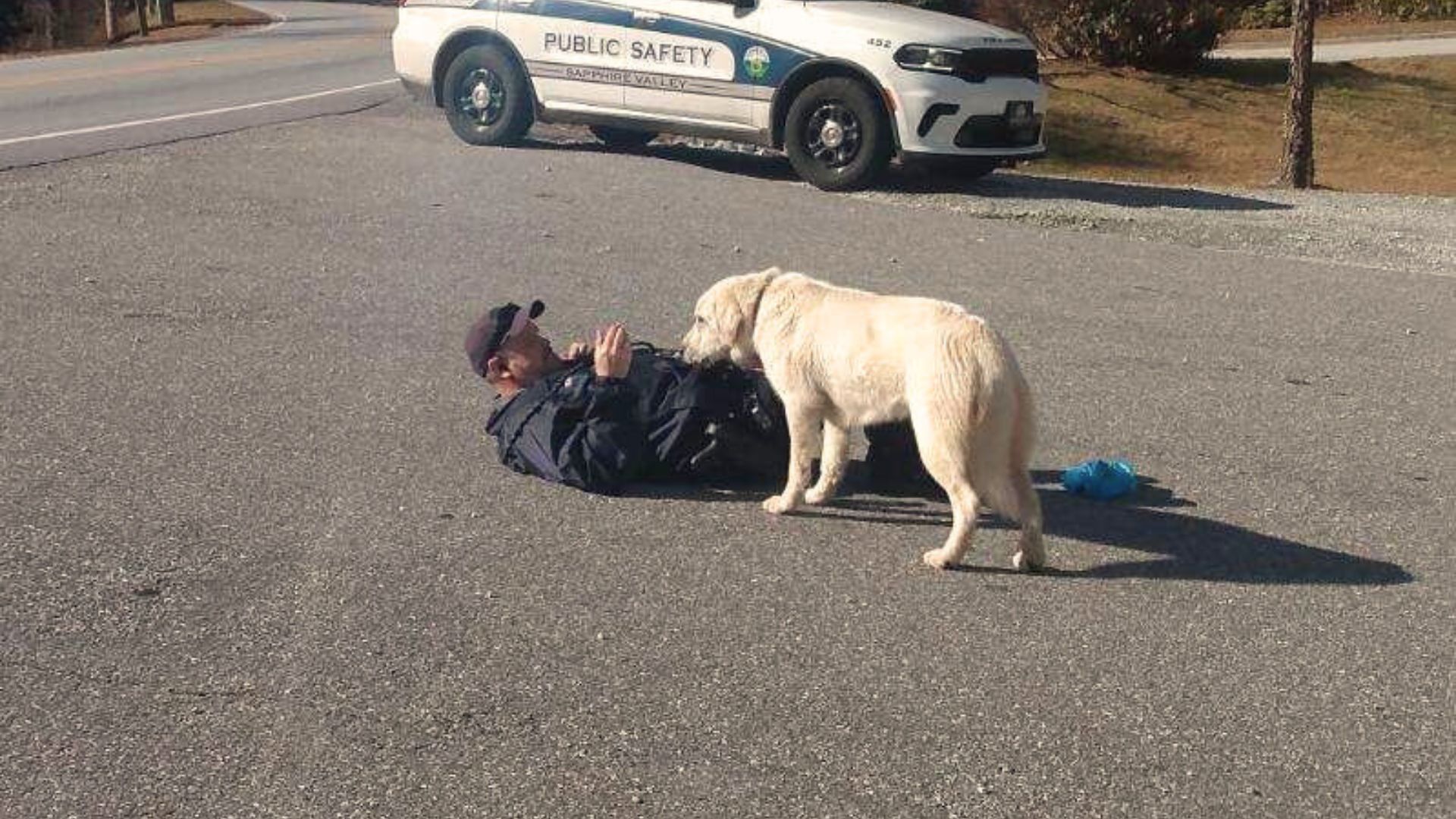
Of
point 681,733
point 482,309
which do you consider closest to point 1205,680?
point 681,733

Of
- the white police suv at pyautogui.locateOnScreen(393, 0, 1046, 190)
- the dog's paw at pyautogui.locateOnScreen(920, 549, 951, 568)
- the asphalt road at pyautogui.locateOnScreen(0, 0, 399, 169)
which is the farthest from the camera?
the asphalt road at pyautogui.locateOnScreen(0, 0, 399, 169)

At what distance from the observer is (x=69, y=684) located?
4.24 meters

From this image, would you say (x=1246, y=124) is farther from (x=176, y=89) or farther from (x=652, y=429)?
(x=652, y=429)

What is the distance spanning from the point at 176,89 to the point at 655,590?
53.6ft

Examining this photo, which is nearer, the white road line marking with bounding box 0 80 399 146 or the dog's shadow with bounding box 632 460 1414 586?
the dog's shadow with bounding box 632 460 1414 586

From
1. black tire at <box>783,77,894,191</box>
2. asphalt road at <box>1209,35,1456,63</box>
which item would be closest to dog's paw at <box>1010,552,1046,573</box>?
black tire at <box>783,77,894,191</box>

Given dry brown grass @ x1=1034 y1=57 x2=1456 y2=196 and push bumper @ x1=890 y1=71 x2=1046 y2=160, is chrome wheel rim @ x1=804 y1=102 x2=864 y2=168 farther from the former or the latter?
dry brown grass @ x1=1034 y1=57 x2=1456 y2=196

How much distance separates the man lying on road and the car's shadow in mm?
7457

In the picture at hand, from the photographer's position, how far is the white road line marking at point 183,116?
1452cm

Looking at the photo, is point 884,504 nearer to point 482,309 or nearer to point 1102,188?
point 482,309

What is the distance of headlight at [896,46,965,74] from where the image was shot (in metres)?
12.5

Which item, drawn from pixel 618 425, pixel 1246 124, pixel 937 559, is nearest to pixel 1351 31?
pixel 1246 124

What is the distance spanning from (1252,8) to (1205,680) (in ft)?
123

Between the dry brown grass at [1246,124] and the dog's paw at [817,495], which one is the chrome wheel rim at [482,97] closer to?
the dog's paw at [817,495]
